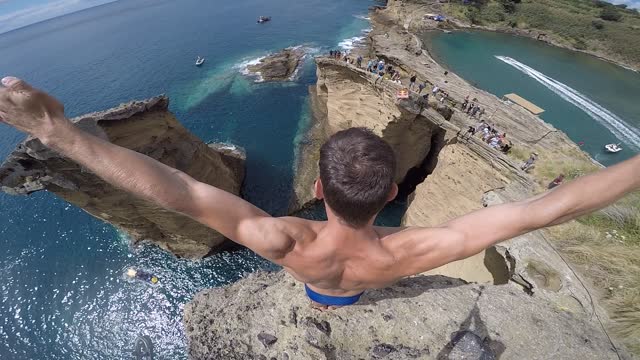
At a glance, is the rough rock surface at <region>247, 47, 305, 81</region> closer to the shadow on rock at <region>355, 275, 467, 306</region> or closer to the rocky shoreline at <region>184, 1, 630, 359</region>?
the rocky shoreline at <region>184, 1, 630, 359</region>

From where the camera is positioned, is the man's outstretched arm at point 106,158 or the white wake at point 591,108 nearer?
the man's outstretched arm at point 106,158

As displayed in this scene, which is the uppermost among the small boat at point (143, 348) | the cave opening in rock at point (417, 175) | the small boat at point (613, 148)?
the small boat at point (613, 148)

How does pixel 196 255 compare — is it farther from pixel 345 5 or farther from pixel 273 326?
pixel 345 5

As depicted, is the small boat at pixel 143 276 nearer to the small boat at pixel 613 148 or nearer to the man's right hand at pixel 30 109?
the man's right hand at pixel 30 109

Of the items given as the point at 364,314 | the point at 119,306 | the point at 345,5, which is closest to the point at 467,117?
the point at 364,314

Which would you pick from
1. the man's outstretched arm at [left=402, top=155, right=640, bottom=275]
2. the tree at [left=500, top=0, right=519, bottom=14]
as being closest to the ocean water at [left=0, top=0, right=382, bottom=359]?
the man's outstretched arm at [left=402, top=155, right=640, bottom=275]

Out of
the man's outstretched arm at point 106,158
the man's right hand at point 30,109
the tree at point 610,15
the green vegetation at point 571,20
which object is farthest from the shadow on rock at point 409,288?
the tree at point 610,15
